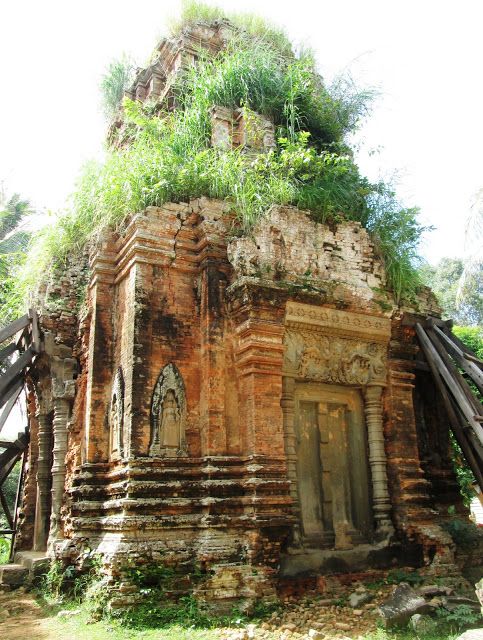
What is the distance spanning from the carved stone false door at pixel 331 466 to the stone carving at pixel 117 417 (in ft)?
7.25

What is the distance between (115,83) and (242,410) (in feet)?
32.1

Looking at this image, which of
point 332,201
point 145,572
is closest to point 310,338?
point 332,201

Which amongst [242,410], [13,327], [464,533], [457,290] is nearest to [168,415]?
[242,410]

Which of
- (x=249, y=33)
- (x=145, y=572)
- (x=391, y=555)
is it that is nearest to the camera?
(x=145, y=572)

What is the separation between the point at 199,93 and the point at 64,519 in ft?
23.6

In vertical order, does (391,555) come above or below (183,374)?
below

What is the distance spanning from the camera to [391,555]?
7277 mm

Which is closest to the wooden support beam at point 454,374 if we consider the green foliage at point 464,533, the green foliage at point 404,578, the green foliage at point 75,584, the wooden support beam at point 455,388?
the wooden support beam at point 455,388

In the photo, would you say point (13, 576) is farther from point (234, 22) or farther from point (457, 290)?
point (457, 290)

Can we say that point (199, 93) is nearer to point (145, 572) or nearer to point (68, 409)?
point (68, 409)

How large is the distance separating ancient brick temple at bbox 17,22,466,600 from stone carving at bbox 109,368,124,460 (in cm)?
4

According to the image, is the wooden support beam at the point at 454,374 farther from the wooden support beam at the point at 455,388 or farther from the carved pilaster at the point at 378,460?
the carved pilaster at the point at 378,460

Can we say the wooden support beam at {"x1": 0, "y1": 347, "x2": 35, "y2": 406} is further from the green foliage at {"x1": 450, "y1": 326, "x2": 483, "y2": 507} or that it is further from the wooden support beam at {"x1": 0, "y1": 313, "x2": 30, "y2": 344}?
the green foliage at {"x1": 450, "y1": 326, "x2": 483, "y2": 507}

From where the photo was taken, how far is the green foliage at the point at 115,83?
13.5m
